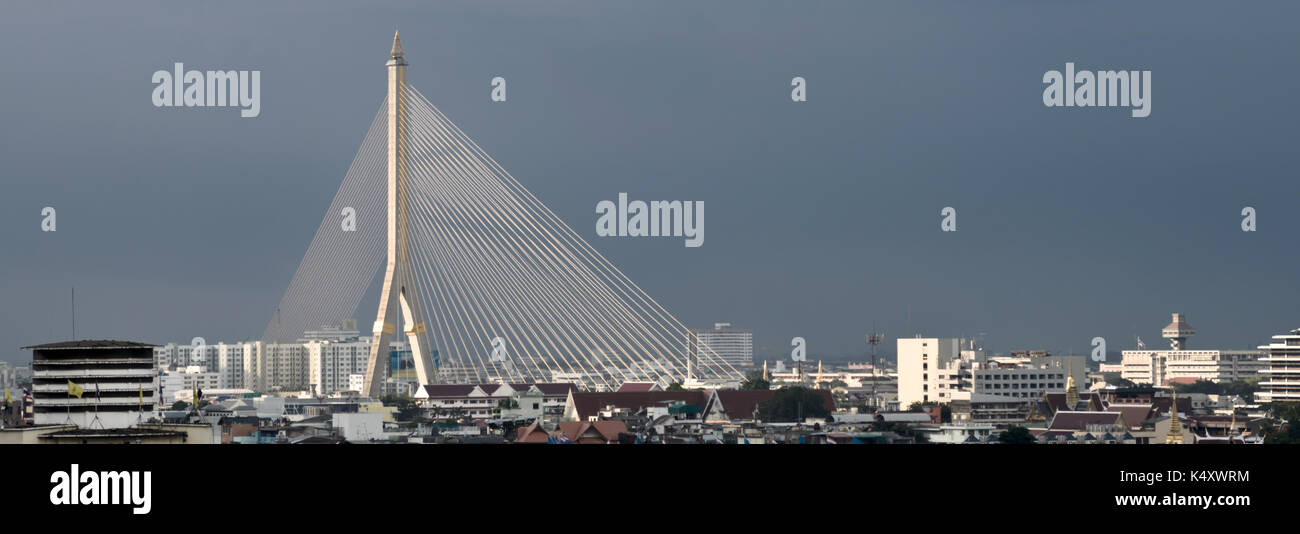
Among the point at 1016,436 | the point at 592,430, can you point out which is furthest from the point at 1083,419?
the point at 592,430

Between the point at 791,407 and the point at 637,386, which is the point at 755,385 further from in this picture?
the point at 791,407

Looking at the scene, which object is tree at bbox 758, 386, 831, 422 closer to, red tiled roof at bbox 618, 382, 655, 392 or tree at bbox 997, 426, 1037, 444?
red tiled roof at bbox 618, 382, 655, 392

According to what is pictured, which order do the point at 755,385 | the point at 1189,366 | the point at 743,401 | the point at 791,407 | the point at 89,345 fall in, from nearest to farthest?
the point at 89,345
the point at 791,407
the point at 743,401
the point at 755,385
the point at 1189,366

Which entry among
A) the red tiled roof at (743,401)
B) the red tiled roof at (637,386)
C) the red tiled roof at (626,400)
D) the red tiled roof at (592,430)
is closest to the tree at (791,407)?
the red tiled roof at (743,401)

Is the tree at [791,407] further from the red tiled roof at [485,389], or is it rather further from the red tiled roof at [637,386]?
the red tiled roof at [485,389]
